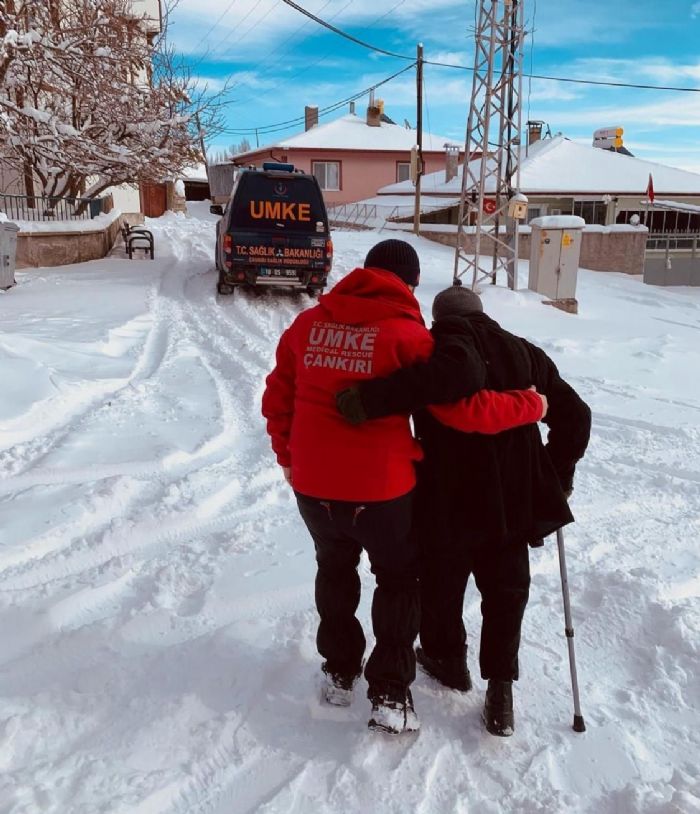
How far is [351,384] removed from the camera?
2369 millimetres

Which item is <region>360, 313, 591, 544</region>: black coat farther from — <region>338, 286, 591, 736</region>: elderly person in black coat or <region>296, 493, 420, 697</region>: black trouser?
<region>296, 493, 420, 697</region>: black trouser

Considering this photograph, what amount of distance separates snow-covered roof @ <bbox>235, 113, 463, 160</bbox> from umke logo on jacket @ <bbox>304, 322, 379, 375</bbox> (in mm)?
40638

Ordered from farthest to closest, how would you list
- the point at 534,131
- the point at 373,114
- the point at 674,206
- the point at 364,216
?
1. the point at 373,114
2. the point at 534,131
3. the point at 364,216
4. the point at 674,206

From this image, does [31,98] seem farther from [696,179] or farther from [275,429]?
[696,179]

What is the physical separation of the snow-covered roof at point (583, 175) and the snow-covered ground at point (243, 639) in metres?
25.7

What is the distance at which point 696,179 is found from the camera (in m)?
32.7

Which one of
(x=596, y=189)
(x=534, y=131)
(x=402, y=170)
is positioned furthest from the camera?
(x=402, y=170)

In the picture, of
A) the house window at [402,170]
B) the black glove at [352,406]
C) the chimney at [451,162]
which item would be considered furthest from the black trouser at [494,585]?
the house window at [402,170]

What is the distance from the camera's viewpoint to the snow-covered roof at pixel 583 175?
98.5ft

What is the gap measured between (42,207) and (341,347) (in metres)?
16.3

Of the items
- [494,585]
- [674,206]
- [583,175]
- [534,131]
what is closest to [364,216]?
[583,175]

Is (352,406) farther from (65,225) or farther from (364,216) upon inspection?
(364,216)

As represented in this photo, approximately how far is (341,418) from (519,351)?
26.7 inches

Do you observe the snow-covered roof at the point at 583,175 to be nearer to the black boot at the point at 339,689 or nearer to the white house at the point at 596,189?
the white house at the point at 596,189
